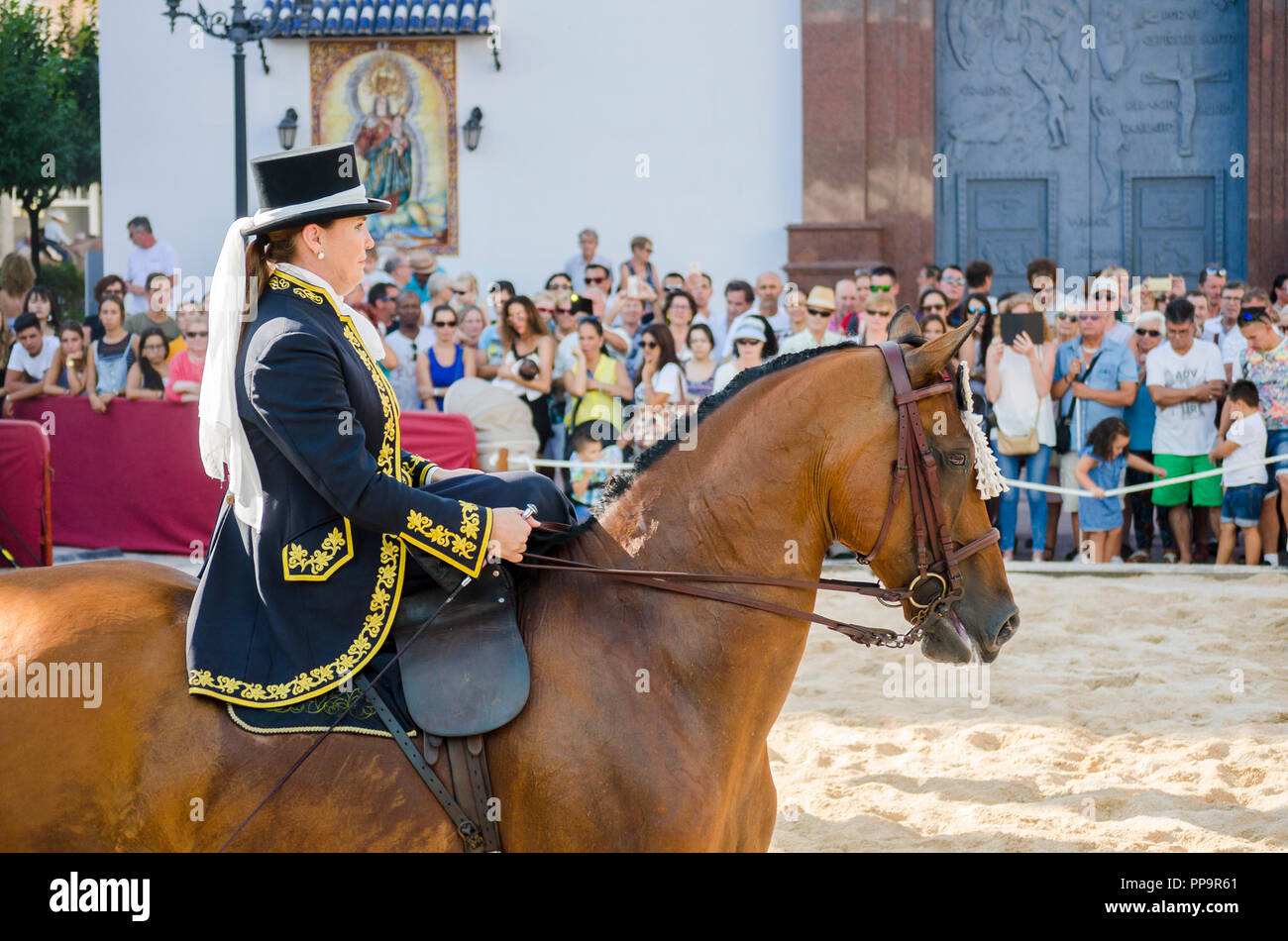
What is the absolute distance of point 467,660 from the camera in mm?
3244

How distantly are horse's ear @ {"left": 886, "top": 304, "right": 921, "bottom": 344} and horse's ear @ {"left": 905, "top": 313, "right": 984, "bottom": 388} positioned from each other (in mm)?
177

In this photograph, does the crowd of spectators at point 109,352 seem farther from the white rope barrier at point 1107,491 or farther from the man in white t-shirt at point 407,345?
the white rope barrier at point 1107,491

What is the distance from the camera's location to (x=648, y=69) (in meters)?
16.3

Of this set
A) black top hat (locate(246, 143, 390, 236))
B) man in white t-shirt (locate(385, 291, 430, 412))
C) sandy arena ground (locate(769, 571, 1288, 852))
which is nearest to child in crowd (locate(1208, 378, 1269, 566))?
sandy arena ground (locate(769, 571, 1288, 852))

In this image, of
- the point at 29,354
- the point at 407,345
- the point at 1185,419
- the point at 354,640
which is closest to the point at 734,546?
the point at 354,640

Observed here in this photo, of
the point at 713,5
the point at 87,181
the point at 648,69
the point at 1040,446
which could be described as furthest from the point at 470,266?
the point at 87,181

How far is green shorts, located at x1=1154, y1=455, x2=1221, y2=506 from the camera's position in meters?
10.5

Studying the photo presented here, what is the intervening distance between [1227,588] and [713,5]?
9678 mm

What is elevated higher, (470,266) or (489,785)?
(470,266)

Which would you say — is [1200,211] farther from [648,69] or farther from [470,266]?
[470,266]

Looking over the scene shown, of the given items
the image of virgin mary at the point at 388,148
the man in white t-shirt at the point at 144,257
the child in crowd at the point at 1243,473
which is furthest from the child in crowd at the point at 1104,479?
the man in white t-shirt at the point at 144,257

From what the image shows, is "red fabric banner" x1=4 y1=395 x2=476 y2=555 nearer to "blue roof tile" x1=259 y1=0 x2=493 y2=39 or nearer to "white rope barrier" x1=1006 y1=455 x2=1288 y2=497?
"white rope barrier" x1=1006 y1=455 x2=1288 y2=497

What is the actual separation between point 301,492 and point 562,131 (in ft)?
45.7

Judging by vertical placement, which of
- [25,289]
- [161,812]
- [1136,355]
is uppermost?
[25,289]
